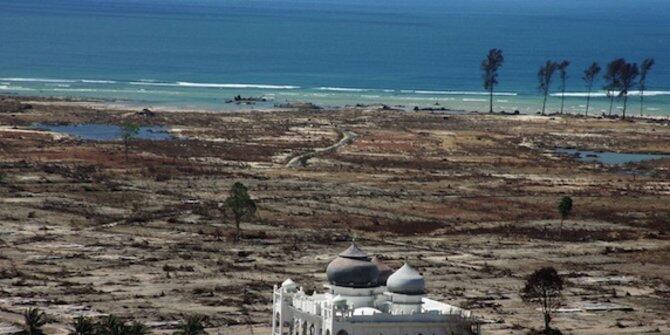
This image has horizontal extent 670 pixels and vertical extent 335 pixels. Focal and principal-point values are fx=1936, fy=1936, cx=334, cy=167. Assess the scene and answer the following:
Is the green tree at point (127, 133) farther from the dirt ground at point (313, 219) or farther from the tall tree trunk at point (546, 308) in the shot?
the tall tree trunk at point (546, 308)

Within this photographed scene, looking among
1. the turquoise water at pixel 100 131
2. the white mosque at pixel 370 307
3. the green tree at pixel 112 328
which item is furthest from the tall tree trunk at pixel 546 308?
the turquoise water at pixel 100 131

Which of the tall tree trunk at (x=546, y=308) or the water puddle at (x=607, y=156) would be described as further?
the water puddle at (x=607, y=156)

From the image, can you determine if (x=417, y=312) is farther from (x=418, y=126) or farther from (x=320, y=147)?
(x=418, y=126)

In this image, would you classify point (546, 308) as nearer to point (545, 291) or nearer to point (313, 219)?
point (545, 291)

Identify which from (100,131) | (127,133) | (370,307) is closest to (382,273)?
(370,307)

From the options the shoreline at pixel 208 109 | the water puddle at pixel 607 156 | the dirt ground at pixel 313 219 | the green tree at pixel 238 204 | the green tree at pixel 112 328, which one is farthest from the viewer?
the shoreline at pixel 208 109

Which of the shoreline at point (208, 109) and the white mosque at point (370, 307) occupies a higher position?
the shoreline at point (208, 109)
